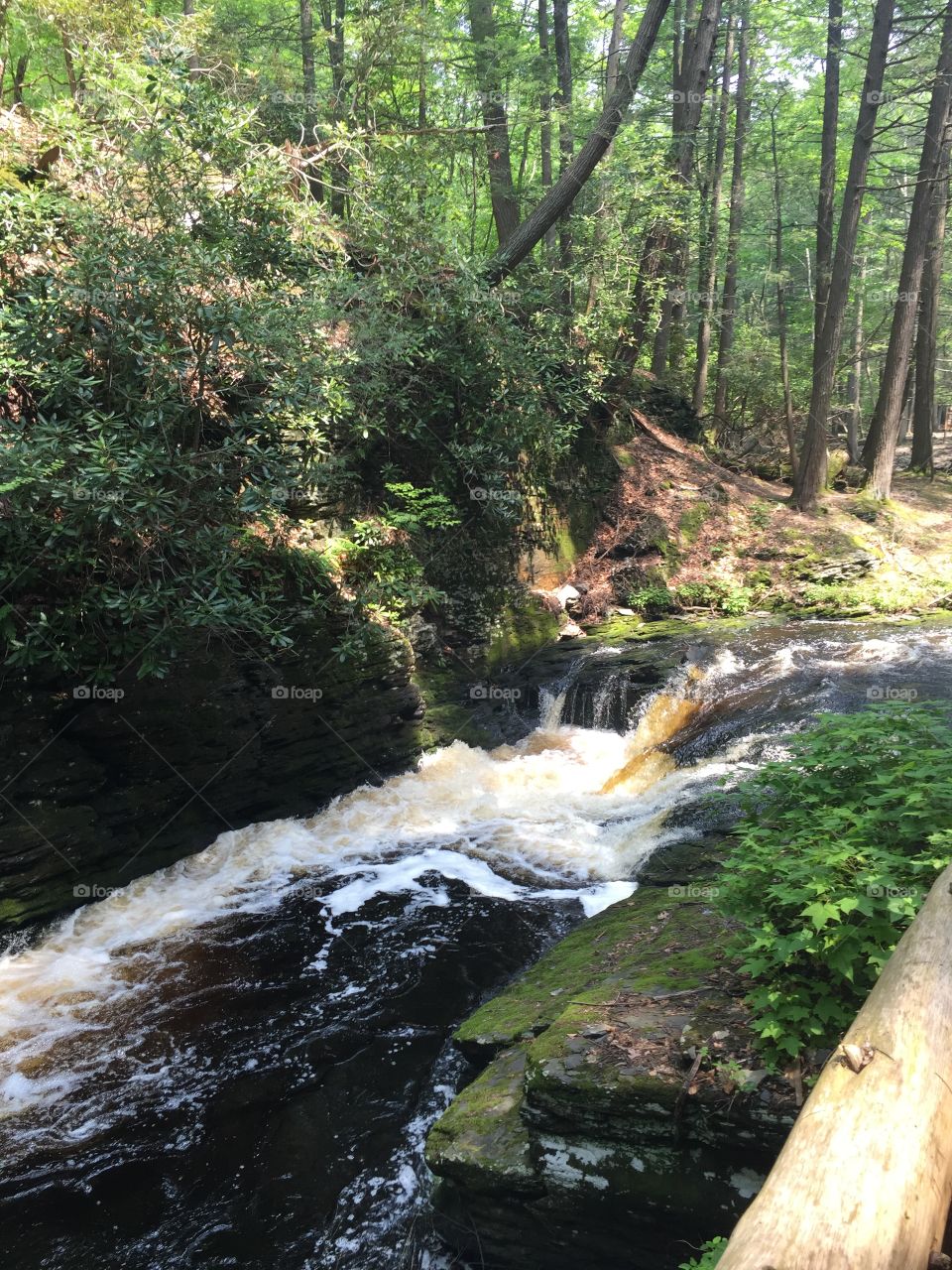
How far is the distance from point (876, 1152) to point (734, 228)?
1966 cm

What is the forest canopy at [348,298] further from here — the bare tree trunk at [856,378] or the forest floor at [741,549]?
the bare tree trunk at [856,378]

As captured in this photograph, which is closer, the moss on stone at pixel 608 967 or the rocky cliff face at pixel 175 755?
the moss on stone at pixel 608 967

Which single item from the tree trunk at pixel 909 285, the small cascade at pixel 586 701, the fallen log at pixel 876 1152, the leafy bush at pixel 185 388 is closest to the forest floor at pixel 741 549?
the tree trunk at pixel 909 285

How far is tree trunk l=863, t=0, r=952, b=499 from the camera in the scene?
13992mm

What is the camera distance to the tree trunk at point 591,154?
11.2 metres

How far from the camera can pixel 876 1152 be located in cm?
216

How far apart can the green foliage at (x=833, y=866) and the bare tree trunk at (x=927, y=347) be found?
16.4 metres

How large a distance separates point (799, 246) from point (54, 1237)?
28.7 meters

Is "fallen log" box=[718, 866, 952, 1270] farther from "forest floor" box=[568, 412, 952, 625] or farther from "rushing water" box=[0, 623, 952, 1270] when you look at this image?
"forest floor" box=[568, 412, 952, 625]

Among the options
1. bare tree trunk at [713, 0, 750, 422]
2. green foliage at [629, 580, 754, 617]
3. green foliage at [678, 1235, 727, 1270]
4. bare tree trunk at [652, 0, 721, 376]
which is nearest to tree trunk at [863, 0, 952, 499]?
bare tree trunk at [713, 0, 750, 422]

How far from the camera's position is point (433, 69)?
1460cm

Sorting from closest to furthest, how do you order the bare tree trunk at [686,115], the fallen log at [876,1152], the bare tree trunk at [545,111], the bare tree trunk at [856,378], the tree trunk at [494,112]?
the fallen log at [876,1152], the tree trunk at [494,112], the bare tree trunk at [545,111], the bare tree trunk at [686,115], the bare tree trunk at [856,378]

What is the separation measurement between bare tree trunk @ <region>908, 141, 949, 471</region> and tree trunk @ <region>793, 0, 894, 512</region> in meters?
3.06

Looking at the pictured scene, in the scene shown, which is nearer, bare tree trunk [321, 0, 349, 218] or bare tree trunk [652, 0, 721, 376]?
bare tree trunk [321, 0, 349, 218]
